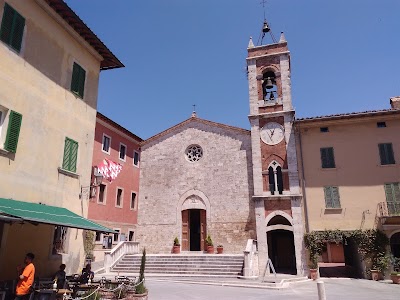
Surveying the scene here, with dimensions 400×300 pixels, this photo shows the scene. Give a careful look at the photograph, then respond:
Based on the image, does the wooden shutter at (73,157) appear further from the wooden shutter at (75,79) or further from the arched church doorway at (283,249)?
the arched church doorway at (283,249)

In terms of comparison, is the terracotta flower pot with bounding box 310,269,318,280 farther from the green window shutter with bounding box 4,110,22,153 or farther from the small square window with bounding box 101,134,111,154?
the green window shutter with bounding box 4,110,22,153

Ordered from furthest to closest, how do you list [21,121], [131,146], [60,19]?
[131,146] < [60,19] < [21,121]

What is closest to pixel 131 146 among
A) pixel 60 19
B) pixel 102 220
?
pixel 102 220

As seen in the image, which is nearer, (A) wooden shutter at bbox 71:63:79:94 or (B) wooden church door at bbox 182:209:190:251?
(A) wooden shutter at bbox 71:63:79:94

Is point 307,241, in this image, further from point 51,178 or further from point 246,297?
point 51,178

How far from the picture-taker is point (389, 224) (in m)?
18.3

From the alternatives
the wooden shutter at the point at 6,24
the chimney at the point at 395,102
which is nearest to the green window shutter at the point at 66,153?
the wooden shutter at the point at 6,24

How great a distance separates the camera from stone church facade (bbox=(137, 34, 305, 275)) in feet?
68.3

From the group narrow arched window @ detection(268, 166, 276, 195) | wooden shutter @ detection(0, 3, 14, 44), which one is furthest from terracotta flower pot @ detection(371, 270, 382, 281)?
wooden shutter @ detection(0, 3, 14, 44)

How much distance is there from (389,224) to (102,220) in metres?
16.8

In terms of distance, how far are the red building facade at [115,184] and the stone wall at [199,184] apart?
110cm

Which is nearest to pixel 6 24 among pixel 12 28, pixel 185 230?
pixel 12 28

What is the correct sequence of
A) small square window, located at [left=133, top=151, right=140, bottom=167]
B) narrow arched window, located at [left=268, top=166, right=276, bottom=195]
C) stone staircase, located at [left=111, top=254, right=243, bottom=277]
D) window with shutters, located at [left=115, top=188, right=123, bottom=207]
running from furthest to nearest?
small square window, located at [left=133, top=151, right=140, bottom=167] → window with shutters, located at [left=115, top=188, right=123, bottom=207] → narrow arched window, located at [left=268, top=166, right=276, bottom=195] → stone staircase, located at [left=111, top=254, right=243, bottom=277]

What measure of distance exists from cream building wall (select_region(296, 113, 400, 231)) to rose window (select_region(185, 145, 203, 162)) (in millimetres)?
7507
